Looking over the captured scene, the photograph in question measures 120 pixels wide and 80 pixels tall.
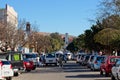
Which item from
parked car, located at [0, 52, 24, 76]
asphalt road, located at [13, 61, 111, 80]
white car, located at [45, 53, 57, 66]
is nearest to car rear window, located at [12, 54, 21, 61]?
parked car, located at [0, 52, 24, 76]

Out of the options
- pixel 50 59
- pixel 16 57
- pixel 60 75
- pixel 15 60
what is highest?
pixel 50 59

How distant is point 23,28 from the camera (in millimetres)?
76438

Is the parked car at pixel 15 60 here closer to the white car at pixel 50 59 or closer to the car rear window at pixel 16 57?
the car rear window at pixel 16 57

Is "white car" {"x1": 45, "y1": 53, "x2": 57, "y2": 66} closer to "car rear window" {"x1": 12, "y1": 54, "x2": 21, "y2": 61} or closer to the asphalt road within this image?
the asphalt road

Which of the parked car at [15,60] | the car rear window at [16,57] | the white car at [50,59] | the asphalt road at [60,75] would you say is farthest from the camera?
the white car at [50,59]

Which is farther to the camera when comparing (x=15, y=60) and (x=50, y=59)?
(x=50, y=59)

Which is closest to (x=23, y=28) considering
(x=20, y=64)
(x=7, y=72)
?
(x=20, y=64)

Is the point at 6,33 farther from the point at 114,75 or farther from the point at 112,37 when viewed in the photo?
the point at 114,75

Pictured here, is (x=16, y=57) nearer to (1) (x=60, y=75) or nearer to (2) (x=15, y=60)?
(2) (x=15, y=60)

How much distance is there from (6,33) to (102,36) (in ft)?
52.4

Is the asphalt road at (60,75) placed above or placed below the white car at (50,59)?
below

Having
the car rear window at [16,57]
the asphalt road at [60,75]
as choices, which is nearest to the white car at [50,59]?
the asphalt road at [60,75]

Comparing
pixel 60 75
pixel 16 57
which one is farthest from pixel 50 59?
pixel 16 57

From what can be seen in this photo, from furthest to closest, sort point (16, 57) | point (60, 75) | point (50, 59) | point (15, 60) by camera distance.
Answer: point (50, 59) < point (60, 75) < point (16, 57) < point (15, 60)
